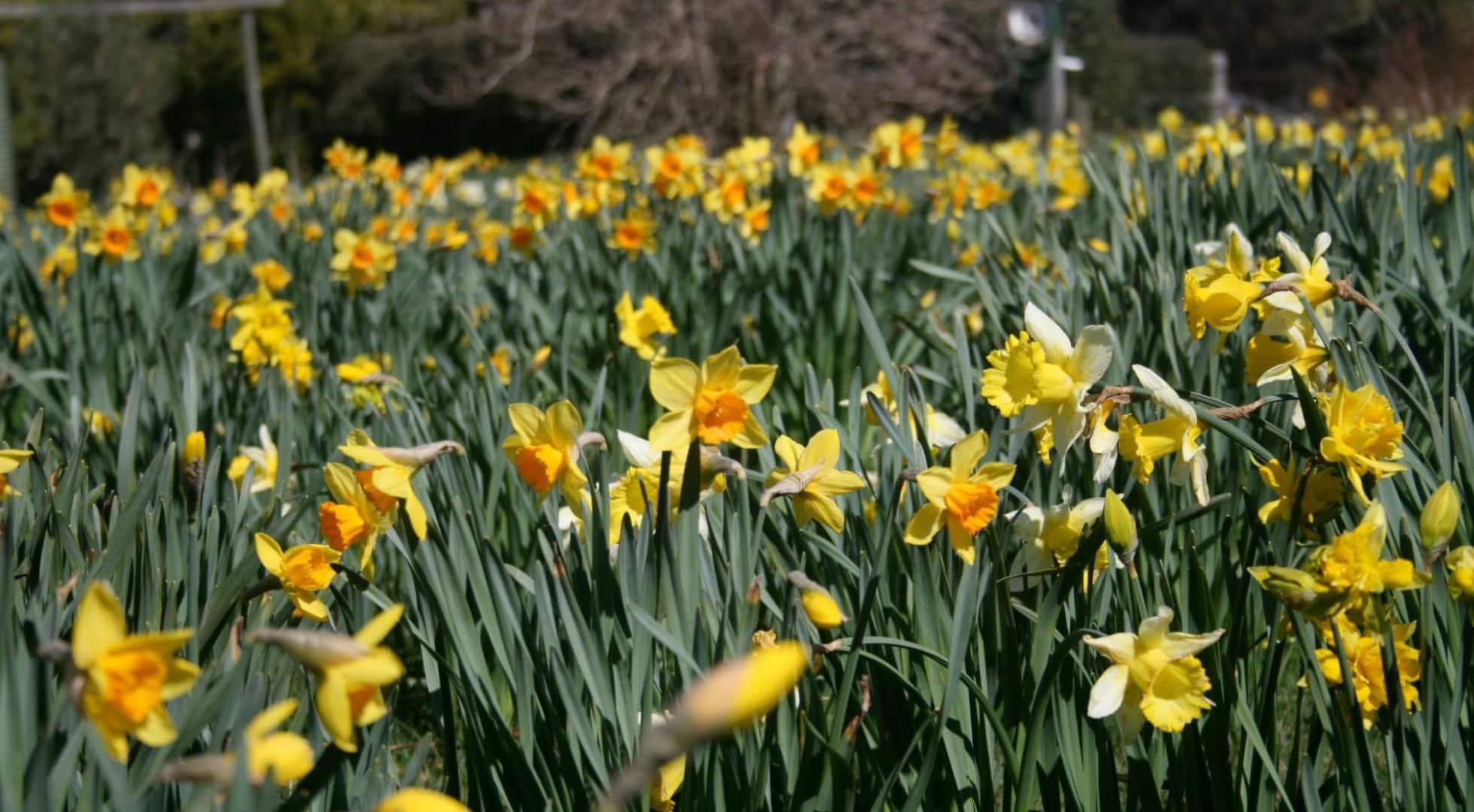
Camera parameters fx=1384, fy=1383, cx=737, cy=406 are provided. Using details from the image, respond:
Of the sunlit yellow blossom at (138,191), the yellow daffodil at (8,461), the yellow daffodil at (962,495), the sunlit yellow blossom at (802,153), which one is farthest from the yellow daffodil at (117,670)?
the sunlit yellow blossom at (802,153)

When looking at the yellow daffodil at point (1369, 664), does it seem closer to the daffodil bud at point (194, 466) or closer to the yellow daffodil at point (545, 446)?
the yellow daffodil at point (545, 446)

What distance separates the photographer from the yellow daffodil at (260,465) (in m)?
1.89

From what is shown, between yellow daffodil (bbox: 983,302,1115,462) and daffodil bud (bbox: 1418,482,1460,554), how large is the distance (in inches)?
10.6

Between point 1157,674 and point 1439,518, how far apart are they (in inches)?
9.4

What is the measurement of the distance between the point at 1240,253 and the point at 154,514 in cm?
113

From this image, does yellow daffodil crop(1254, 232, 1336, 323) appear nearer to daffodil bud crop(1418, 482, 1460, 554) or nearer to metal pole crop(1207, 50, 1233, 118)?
daffodil bud crop(1418, 482, 1460, 554)

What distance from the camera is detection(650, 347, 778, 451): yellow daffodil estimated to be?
3.52ft

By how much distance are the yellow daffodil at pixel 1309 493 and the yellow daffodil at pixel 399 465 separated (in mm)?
685

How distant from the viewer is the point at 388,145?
65.6ft

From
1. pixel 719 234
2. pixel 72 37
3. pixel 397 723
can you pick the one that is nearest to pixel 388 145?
pixel 72 37

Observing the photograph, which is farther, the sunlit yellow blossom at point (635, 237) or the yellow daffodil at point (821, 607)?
the sunlit yellow blossom at point (635, 237)

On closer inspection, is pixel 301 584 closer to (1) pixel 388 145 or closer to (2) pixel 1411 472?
(2) pixel 1411 472

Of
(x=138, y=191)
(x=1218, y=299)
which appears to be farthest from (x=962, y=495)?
(x=138, y=191)

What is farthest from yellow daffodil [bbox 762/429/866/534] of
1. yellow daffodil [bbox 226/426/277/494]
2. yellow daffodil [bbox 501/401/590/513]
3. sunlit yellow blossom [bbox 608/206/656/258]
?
sunlit yellow blossom [bbox 608/206/656/258]
